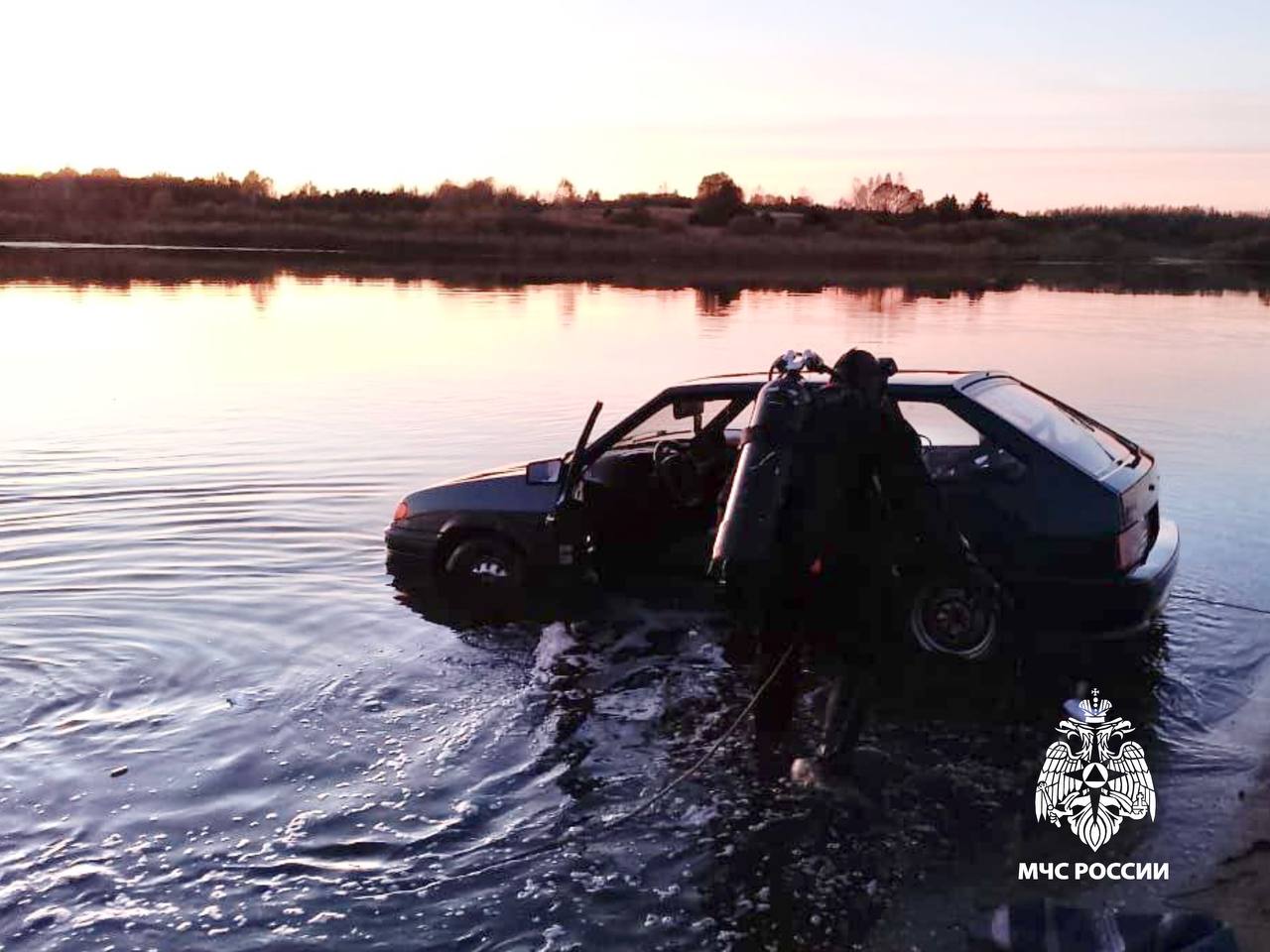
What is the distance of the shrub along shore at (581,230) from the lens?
71250mm

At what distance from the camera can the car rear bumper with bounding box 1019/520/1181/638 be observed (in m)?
6.55

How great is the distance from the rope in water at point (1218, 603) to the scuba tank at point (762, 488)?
4225mm

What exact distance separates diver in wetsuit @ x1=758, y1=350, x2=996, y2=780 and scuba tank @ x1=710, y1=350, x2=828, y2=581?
0.17 feet

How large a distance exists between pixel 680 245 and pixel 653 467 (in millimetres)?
66629

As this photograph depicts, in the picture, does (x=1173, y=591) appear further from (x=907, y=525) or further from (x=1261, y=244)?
(x=1261, y=244)

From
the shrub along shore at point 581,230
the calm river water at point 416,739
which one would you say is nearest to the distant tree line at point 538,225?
the shrub along shore at point 581,230

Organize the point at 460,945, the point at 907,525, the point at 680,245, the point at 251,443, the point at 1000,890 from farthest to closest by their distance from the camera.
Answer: the point at 680,245, the point at 251,443, the point at 907,525, the point at 1000,890, the point at 460,945

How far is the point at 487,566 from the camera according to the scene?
844 centimetres

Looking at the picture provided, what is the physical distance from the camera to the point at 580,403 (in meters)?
17.2

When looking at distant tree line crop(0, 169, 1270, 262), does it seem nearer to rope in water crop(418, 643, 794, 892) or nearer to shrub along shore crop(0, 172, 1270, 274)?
shrub along shore crop(0, 172, 1270, 274)

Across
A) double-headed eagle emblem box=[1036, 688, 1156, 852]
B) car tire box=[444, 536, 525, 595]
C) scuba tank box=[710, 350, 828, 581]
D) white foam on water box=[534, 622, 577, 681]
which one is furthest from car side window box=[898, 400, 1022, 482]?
car tire box=[444, 536, 525, 595]

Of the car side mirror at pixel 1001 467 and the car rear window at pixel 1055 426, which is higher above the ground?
the car rear window at pixel 1055 426

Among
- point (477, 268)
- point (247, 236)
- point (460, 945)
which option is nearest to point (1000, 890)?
point (460, 945)

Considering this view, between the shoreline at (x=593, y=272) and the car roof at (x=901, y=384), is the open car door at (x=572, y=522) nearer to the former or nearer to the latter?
the car roof at (x=901, y=384)
